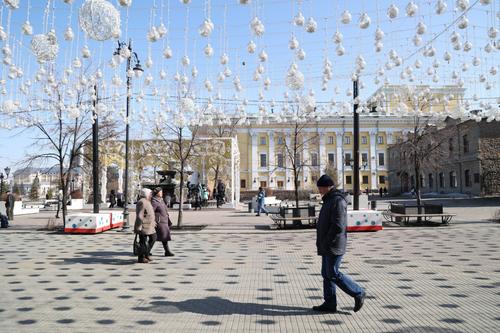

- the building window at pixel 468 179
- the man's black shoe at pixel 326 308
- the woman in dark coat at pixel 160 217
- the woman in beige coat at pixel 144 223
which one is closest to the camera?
the man's black shoe at pixel 326 308

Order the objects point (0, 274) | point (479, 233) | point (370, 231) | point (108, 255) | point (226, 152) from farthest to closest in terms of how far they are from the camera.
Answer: point (226, 152), point (370, 231), point (479, 233), point (108, 255), point (0, 274)

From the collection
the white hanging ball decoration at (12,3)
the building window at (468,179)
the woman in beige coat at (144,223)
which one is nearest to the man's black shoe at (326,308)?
the woman in beige coat at (144,223)

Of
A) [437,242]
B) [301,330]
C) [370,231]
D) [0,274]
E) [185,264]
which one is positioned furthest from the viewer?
[370,231]

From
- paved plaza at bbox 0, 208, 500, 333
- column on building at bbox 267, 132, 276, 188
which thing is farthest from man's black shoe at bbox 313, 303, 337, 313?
column on building at bbox 267, 132, 276, 188

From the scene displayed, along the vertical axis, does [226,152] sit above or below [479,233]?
above

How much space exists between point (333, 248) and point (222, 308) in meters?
1.82

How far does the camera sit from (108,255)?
12.0 m

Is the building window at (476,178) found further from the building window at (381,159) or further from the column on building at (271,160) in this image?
the column on building at (271,160)

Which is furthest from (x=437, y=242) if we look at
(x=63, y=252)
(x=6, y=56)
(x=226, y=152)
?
(x=226, y=152)

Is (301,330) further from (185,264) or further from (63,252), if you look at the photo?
(63,252)

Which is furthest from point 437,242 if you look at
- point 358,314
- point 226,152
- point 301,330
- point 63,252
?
point 226,152

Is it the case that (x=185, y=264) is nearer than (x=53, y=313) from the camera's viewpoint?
No

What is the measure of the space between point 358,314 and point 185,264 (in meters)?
5.29

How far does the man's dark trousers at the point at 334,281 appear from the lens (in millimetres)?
6020
